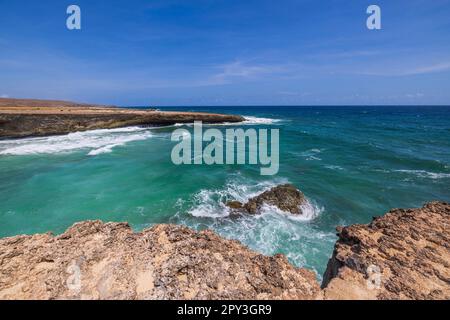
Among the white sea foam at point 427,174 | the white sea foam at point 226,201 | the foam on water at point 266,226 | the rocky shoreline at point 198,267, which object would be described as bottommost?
the foam on water at point 266,226

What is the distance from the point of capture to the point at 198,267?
13.6 feet

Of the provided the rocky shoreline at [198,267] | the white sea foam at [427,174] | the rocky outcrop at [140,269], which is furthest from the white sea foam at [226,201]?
the white sea foam at [427,174]

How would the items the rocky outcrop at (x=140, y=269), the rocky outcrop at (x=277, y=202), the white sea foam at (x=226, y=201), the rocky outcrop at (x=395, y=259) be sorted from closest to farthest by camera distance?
the rocky outcrop at (x=140, y=269) < the rocky outcrop at (x=395, y=259) < the white sea foam at (x=226, y=201) < the rocky outcrop at (x=277, y=202)

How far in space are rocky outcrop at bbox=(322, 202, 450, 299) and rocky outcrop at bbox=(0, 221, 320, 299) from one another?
71 cm

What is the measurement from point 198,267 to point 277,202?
8767mm

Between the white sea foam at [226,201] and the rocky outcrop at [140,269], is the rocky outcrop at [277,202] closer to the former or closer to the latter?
the white sea foam at [226,201]

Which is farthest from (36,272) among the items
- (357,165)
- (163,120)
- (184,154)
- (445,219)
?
(163,120)

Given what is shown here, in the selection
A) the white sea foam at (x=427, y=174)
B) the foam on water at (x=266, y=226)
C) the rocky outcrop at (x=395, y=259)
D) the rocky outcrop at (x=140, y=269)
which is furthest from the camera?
the white sea foam at (x=427, y=174)

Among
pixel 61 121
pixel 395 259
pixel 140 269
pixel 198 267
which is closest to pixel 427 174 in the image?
pixel 395 259

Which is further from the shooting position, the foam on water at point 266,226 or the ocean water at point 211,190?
the ocean water at point 211,190

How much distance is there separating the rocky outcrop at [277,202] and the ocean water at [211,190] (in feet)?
1.63

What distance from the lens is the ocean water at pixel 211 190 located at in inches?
402

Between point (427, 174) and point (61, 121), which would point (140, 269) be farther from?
point (61, 121)
